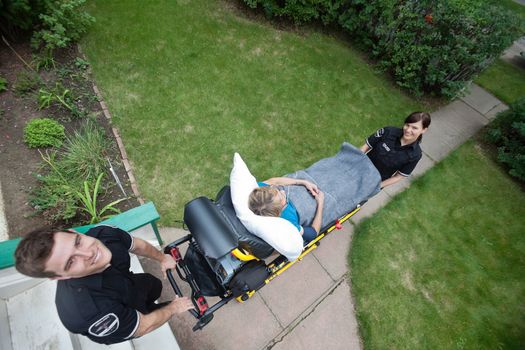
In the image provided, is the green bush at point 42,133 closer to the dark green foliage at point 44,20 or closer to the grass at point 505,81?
the dark green foliage at point 44,20

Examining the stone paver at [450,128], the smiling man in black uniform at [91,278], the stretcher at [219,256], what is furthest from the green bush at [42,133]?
the stone paver at [450,128]

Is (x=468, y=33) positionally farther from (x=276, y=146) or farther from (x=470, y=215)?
(x=276, y=146)

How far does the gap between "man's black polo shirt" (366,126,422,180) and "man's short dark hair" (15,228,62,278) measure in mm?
3262

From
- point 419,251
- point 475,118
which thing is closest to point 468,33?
point 475,118

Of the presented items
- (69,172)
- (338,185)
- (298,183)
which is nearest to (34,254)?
(298,183)

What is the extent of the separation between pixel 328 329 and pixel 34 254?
310 centimetres

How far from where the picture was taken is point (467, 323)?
3.74m

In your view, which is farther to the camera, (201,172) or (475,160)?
(475,160)

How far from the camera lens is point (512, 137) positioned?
5.34m

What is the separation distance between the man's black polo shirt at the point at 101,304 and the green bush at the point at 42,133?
2.38 metres

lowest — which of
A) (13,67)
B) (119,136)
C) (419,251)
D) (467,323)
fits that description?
(467,323)

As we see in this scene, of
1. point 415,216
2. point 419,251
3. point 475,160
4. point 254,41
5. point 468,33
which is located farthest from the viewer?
point 254,41

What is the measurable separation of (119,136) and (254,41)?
345cm

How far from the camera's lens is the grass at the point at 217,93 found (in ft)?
14.2
